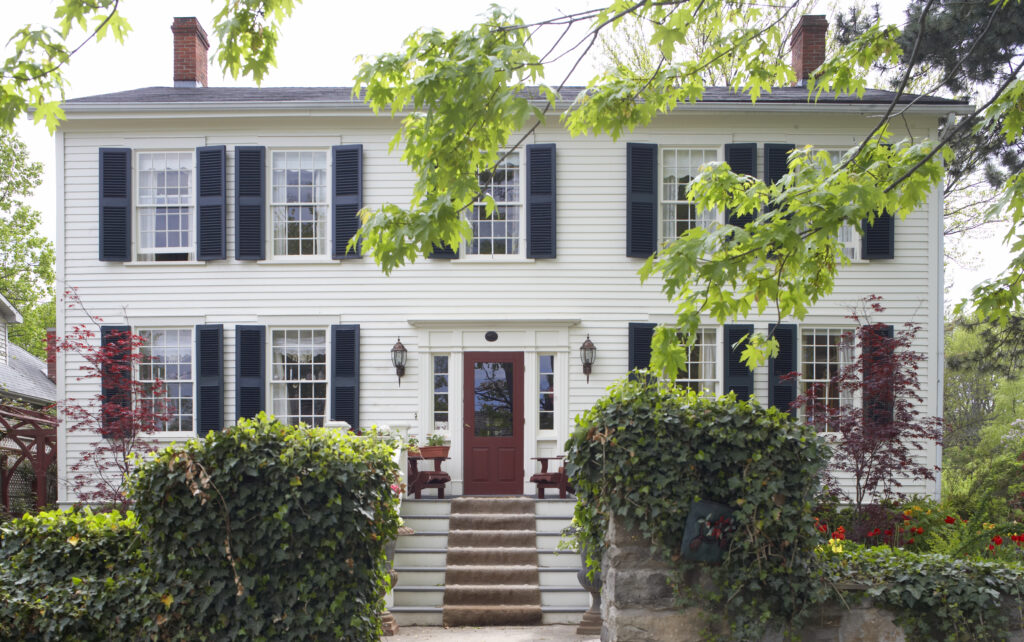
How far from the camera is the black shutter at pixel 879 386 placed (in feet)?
36.5

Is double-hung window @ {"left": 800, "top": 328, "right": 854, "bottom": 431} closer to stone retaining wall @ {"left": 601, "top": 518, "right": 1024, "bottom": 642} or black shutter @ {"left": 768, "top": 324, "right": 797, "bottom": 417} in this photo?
black shutter @ {"left": 768, "top": 324, "right": 797, "bottom": 417}

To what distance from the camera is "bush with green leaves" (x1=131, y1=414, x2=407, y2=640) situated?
525cm

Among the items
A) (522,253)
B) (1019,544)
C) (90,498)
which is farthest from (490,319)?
(1019,544)

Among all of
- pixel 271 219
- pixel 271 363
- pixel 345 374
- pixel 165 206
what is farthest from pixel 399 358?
pixel 165 206

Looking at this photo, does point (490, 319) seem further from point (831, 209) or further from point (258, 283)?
point (831, 209)

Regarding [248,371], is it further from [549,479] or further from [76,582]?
[76,582]

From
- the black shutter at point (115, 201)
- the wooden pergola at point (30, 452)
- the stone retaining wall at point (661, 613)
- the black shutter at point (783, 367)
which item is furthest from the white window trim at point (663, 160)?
the wooden pergola at point (30, 452)

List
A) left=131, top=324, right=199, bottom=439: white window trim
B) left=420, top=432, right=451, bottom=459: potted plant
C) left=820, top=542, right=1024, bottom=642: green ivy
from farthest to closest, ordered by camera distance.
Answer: left=131, top=324, right=199, bottom=439: white window trim < left=420, top=432, right=451, bottom=459: potted plant < left=820, top=542, right=1024, bottom=642: green ivy

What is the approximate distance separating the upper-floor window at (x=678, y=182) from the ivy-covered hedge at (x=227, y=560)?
8.62 m

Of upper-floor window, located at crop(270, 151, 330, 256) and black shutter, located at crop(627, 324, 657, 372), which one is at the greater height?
upper-floor window, located at crop(270, 151, 330, 256)

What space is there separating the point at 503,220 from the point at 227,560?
857 cm

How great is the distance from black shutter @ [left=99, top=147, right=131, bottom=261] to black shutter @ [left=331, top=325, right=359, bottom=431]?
3378 mm

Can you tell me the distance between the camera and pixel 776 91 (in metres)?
14.2

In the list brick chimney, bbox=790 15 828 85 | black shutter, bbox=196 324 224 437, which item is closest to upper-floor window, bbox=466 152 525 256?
black shutter, bbox=196 324 224 437
